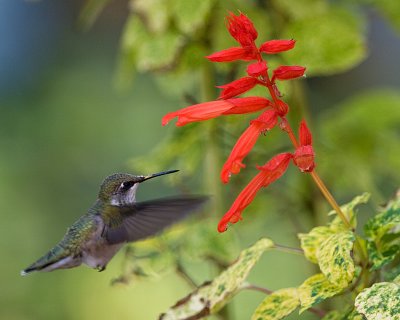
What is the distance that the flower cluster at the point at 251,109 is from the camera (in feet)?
4.70

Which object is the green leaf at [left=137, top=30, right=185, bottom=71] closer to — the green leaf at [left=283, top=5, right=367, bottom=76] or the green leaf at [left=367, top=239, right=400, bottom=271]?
the green leaf at [left=283, top=5, right=367, bottom=76]

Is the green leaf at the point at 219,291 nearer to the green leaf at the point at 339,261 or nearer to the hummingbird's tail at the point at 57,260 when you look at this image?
the green leaf at the point at 339,261

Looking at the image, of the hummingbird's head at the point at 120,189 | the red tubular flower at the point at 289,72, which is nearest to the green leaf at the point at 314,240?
the red tubular flower at the point at 289,72

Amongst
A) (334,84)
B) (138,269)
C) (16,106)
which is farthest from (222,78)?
(16,106)

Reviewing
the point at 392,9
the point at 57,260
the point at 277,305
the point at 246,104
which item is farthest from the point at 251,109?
the point at 392,9

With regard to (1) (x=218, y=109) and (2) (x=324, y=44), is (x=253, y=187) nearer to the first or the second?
(1) (x=218, y=109)

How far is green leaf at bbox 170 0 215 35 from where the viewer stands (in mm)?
2307

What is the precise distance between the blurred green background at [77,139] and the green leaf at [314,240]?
1.93 metres

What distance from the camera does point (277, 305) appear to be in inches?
65.7

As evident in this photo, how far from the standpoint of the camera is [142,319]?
13.1 ft

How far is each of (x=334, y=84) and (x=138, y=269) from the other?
3.22m

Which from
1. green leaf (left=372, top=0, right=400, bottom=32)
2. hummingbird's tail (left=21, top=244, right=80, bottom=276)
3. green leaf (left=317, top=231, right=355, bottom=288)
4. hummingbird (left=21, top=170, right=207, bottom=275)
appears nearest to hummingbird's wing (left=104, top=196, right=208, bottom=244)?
hummingbird (left=21, top=170, right=207, bottom=275)

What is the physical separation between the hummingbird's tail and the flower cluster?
2.43 ft

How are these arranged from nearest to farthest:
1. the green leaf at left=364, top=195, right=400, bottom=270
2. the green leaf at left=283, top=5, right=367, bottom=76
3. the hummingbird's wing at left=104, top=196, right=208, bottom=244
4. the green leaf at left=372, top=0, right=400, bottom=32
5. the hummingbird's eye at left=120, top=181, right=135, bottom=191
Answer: the green leaf at left=364, top=195, right=400, bottom=270 < the hummingbird's wing at left=104, top=196, right=208, bottom=244 < the hummingbird's eye at left=120, top=181, right=135, bottom=191 < the green leaf at left=283, top=5, right=367, bottom=76 < the green leaf at left=372, top=0, right=400, bottom=32
